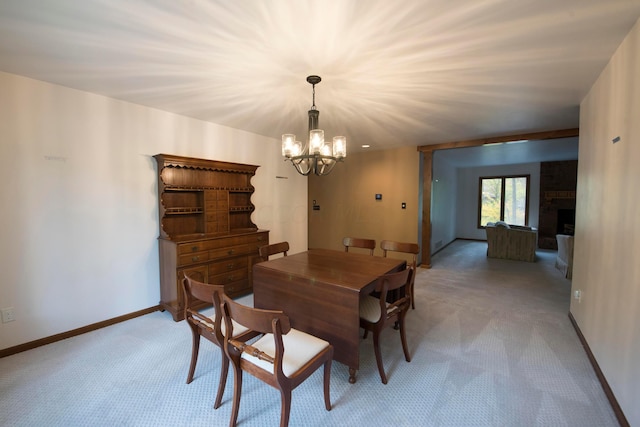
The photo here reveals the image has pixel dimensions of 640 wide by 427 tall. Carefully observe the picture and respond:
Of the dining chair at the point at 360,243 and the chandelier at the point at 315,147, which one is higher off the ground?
the chandelier at the point at 315,147

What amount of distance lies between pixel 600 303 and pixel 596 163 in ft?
4.00

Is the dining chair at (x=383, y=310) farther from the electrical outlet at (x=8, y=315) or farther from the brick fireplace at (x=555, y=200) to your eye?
the brick fireplace at (x=555, y=200)

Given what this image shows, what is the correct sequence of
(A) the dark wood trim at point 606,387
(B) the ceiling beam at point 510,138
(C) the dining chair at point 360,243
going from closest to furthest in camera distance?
1. (A) the dark wood trim at point 606,387
2. (C) the dining chair at point 360,243
3. (B) the ceiling beam at point 510,138

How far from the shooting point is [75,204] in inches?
106

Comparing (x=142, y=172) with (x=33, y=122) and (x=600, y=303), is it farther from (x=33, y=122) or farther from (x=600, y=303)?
(x=600, y=303)

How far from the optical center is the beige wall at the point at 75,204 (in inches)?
93.4

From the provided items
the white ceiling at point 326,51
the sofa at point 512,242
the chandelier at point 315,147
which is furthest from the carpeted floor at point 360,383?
the sofa at point 512,242

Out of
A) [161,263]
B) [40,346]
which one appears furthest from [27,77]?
[40,346]

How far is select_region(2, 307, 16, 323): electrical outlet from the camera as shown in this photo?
2.33 m

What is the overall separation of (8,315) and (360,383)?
9.98 feet

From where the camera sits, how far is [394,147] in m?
5.32

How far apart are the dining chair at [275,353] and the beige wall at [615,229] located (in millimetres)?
1786

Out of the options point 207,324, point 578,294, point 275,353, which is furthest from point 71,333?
point 578,294

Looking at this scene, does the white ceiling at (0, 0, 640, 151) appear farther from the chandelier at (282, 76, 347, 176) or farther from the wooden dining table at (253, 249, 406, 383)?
the wooden dining table at (253, 249, 406, 383)
